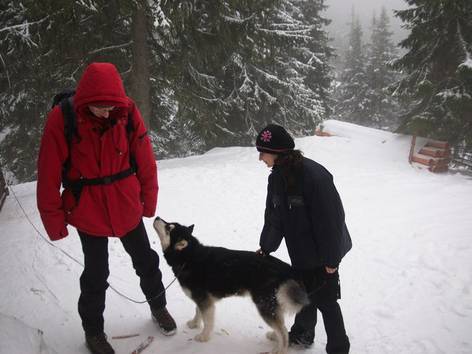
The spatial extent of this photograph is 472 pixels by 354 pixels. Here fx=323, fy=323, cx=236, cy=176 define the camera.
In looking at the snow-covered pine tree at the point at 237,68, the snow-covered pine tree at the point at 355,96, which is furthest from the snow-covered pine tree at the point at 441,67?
the snow-covered pine tree at the point at 355,96

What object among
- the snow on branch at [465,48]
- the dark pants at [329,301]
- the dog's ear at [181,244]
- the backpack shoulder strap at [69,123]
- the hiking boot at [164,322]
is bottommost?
the hiking boot at [164,322]

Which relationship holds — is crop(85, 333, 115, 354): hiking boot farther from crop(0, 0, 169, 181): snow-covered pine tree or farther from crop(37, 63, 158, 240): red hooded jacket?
crop(0, 0, 169, 181): snow-covered pine tree

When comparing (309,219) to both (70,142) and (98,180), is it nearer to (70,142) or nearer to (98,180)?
(98,180)

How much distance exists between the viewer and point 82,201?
8.98ft

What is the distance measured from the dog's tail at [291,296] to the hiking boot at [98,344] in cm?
171

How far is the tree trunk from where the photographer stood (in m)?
9.20

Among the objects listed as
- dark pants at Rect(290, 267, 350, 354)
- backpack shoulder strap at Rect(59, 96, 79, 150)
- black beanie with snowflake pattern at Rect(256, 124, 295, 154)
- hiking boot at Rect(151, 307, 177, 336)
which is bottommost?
hiking boot at Rect(151, 307, 177, 336)

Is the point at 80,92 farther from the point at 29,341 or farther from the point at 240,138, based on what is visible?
the point at 240,138

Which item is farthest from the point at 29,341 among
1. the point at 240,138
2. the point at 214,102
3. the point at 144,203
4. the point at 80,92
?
the point at 240,138

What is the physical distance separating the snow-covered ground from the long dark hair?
1962mm

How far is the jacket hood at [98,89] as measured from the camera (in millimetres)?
2465

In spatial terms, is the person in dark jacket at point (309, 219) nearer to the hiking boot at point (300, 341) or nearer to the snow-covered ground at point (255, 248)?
the hiking boot at point (300, 341)

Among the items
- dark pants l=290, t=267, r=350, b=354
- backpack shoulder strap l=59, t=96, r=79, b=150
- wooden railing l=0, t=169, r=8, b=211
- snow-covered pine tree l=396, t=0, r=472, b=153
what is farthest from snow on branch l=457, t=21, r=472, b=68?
wooden railing l=0, t=169, r=8, b=211

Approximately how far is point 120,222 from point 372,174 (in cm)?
1001
